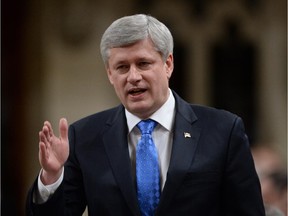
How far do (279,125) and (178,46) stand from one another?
1133 millimetres

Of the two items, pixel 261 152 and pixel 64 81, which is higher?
pixel 64 81

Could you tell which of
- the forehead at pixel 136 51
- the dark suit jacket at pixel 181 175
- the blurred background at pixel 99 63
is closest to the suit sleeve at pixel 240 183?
the dark suit jacket at pixel 181 175

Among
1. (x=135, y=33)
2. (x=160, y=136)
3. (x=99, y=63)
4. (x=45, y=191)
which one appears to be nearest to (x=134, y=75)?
(x=135, y=33)

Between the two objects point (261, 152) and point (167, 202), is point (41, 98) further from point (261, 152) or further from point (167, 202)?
point (167, 202)

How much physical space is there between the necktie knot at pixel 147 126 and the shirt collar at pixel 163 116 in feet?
0.04

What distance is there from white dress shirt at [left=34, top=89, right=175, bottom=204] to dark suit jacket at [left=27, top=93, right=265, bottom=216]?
0.02 m

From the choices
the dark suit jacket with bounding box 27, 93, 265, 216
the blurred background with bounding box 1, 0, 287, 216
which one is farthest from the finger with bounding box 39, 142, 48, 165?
the blurred background with bounding box 1, 0, 287, 216

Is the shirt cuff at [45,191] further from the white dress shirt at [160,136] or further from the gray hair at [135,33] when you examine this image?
the gray hair at [135,33]

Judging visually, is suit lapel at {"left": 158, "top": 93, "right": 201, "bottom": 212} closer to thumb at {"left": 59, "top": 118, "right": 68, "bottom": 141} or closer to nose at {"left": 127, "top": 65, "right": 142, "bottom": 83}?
nose at {"left": 127, "top": 65, "right": 142, "bottom": 83}

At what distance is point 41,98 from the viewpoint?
27.4 ft

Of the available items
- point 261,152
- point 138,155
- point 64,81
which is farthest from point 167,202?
point 64,81

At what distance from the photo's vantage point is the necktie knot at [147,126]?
10.1 ft

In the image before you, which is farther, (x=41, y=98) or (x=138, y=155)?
(x=41, y=98)

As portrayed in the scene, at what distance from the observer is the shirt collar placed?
308 cm
